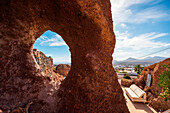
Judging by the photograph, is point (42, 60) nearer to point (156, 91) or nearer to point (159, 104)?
point (159, 104)

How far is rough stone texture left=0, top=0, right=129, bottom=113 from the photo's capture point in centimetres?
189

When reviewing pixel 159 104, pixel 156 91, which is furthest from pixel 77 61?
pixel 156 91

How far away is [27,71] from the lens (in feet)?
8.13

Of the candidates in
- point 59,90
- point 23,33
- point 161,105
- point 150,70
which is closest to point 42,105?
point 59,90

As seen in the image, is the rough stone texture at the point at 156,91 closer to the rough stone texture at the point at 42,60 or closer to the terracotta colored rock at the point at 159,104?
the terracotta colored rock at the point at 159,104

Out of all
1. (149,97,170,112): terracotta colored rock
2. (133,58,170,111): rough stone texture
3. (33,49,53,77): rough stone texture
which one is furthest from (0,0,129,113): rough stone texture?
(149,97,170,112): terracotta colored rock

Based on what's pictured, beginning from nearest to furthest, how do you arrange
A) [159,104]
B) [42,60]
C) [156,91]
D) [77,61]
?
[77,61] → [42,60] → [159,104] → [156,91]

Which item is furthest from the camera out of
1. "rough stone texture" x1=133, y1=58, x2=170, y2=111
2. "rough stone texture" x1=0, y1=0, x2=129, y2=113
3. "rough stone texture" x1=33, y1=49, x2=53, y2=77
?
"rough stone texture" x1=133, y1=58, x2=170, y2=111

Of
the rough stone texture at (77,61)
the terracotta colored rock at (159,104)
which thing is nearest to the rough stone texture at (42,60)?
the rough stone texture at (77,61)

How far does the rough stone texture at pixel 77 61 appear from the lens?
6.21 ft

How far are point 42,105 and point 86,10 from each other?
8.16ft

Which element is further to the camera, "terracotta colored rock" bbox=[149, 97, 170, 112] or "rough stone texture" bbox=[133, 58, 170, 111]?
"rough stone texture" bbox=[133, 58, 170, 111]

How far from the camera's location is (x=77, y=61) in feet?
7.45

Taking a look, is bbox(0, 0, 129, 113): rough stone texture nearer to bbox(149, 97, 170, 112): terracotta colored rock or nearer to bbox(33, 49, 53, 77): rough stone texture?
bbox(33, 49, 53, 77): rough stone texture
